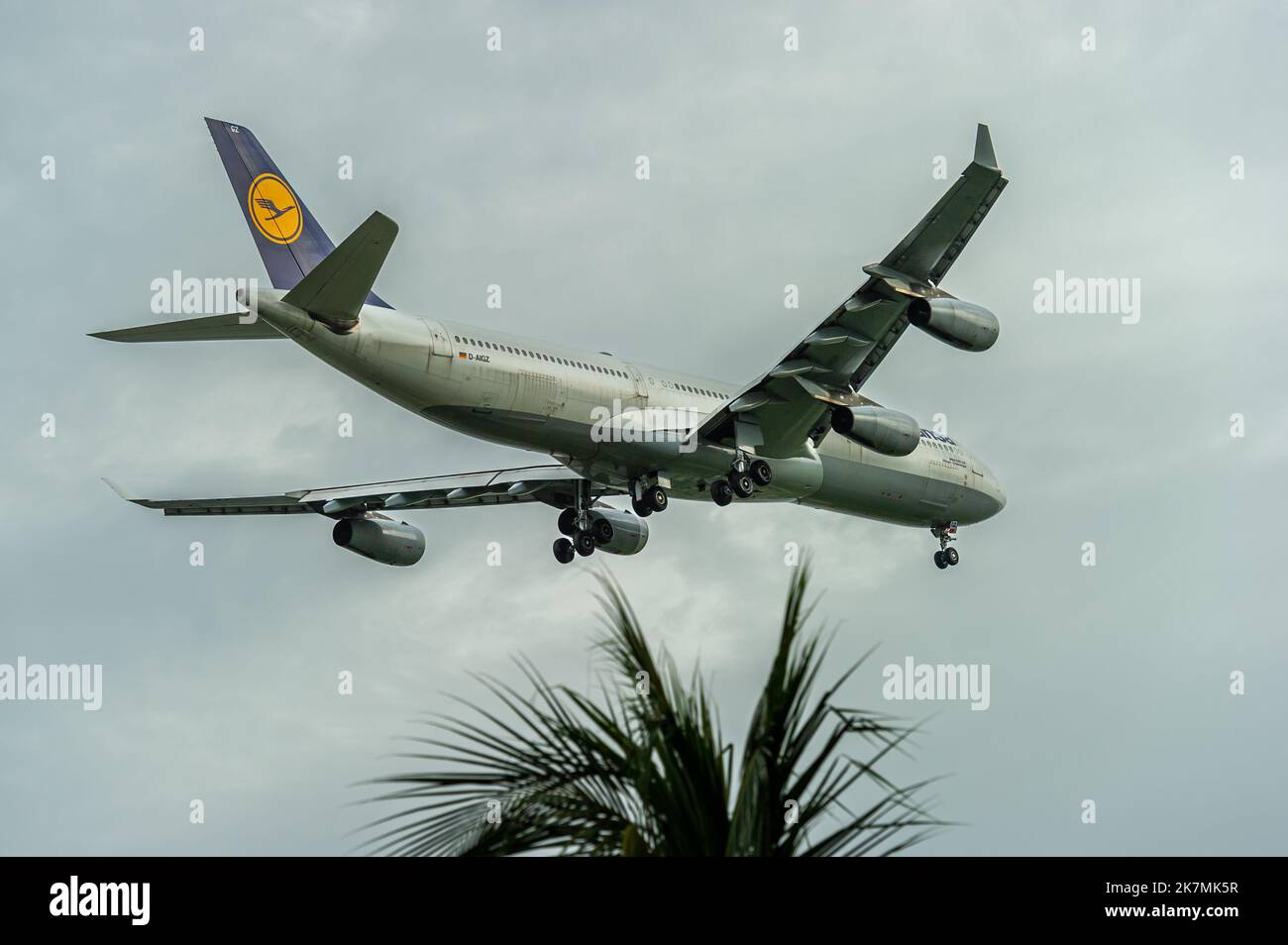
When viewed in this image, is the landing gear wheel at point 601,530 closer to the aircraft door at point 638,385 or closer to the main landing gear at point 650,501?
the main landing gear at point 650,501

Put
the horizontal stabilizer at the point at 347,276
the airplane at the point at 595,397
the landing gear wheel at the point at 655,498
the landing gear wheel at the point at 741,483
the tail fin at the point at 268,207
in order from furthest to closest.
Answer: the landing gear wheel at the point at 741,483 → the landing gear wheel at the point at 655,498 → the tail fin at the point at 268,207 → the airplane at the point at 595,397 → the horizontal stabilizer at the point at 347,276

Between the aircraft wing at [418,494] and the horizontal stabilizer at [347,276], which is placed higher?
the horizontal stabilizer at [347,276]

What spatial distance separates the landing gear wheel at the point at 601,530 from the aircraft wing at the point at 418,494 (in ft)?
2.75

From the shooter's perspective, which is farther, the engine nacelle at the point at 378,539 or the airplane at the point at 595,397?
the engine nacelle at the point at 378,539

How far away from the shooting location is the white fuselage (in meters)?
30.0

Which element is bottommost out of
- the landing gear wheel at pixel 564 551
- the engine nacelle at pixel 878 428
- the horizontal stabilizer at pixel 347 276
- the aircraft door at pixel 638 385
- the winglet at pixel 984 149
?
the landing gear wheel at pixel 564 551

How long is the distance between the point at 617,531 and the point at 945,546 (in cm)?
987

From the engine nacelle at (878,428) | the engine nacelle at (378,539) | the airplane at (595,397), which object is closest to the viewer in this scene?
the airplane at (595,397)

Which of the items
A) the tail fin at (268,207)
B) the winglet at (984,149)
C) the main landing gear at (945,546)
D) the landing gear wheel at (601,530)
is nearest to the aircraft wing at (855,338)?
the winglet at (984,149)

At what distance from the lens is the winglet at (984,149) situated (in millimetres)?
30922

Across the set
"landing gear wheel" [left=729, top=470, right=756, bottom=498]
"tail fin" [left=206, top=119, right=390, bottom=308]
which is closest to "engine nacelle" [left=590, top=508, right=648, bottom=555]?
"landing gear wheel" [left=729, top=470, right=756, bottom=498]
